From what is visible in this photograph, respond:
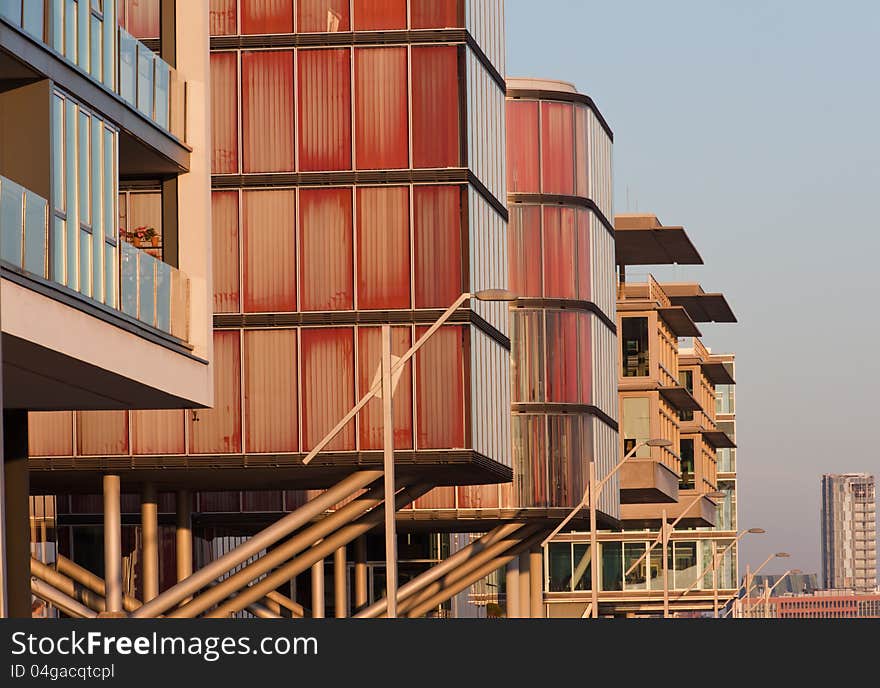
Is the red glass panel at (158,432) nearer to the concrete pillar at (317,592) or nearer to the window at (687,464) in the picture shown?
the concrete pillar at (317,592)

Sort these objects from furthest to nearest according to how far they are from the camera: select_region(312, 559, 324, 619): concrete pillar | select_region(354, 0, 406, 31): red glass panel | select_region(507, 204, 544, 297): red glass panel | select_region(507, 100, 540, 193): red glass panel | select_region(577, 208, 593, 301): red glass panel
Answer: select_region(312, 559, 324, 619): concrete pillar, select_region(577, 208, 593, 301): red glass panel, select_region(507, 204, 544, 297): red glass panel, select_region(507, 100, 540, 193): red glass panel, select_region(354, 0, 406, 31): red glass panel

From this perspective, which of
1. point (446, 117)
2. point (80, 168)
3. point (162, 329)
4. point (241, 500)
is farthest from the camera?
point (241, 500)

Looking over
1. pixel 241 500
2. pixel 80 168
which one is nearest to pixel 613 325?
pixel 241 500

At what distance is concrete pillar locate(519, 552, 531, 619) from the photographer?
69238 millimetres

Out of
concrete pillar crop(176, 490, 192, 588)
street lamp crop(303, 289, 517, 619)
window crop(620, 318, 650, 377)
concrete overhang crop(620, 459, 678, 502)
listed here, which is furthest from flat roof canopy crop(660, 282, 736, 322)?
street lamp crop(303, 289, 517, 619)

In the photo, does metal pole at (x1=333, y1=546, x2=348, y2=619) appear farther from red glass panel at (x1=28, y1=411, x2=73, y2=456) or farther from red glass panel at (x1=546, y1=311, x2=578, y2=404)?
red glass panel at (x1=28, y1=411, x2=73, y2=456)

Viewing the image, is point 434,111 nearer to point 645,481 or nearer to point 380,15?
point 380,15

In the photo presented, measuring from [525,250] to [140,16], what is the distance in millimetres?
18678

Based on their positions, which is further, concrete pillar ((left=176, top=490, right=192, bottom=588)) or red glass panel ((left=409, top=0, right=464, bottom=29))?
concrete pillar ((left=176, top=490, right=192, bottom=588))

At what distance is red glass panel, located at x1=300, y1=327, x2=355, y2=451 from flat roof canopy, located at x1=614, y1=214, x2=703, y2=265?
4219 cm

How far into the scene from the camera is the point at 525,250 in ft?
208
